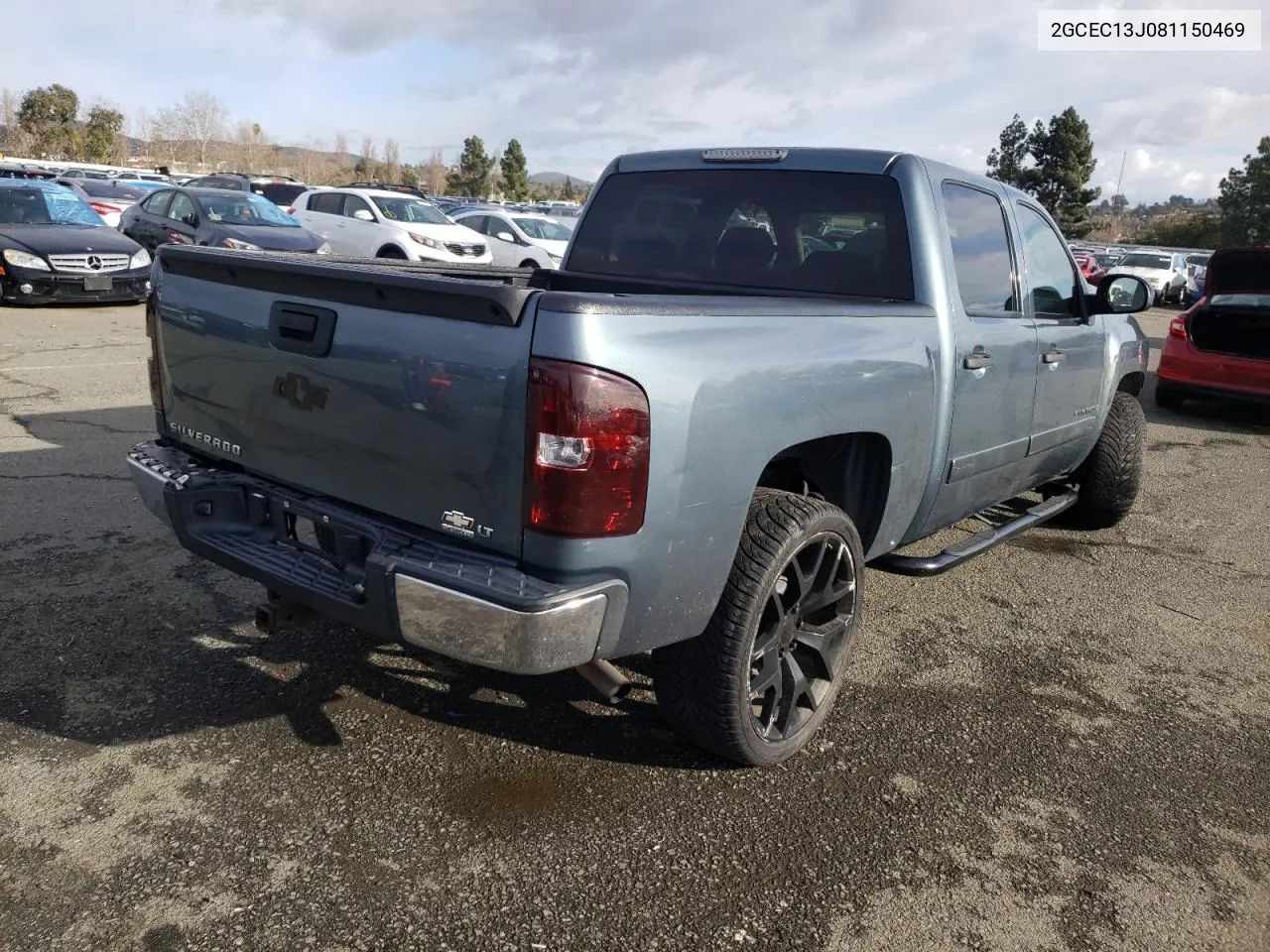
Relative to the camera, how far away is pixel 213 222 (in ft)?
46.1

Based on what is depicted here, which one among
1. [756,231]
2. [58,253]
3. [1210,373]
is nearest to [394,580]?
[756,231]

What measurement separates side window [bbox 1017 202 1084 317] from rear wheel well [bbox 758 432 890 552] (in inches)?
63.5

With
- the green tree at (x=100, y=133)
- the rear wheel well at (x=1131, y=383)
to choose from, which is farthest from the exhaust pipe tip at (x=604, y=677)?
the green tree at (x=100, y=133)

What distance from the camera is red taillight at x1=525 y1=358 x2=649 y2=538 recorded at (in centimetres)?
218

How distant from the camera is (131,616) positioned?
377 centimetres

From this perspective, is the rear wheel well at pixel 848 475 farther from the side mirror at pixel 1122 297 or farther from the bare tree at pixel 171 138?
the bare tree at pixel 171 138

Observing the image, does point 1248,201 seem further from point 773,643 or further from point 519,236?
point 773,643

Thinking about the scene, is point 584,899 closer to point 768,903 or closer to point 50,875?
point 768,903

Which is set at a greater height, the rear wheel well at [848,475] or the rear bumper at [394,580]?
the rear wheel well at [848,475]

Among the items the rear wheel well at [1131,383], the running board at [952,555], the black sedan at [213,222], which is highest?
the black sedan at [213,222]

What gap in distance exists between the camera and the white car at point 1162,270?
1005 inches

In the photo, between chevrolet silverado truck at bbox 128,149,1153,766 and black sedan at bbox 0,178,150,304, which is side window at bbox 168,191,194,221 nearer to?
black sedan at bbox 0,178,150,304

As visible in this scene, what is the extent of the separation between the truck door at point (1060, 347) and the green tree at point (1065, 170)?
46.2 meters

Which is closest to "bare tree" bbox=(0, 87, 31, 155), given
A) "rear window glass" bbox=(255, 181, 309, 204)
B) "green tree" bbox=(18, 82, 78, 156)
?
"green tree" bbox=(18, 82, 78, 156)
